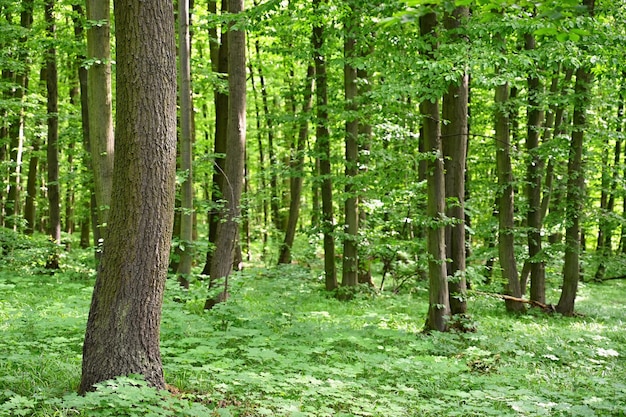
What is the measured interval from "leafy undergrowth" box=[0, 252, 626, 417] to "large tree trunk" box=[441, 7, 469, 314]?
0.88 meters

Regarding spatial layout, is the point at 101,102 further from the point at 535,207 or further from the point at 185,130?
the point at 535,207

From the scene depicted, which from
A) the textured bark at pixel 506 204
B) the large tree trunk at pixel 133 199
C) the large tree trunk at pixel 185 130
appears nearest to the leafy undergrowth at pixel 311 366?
the large tree trunk at pixel 133 199

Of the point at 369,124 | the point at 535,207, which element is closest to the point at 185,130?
the point at 369,124

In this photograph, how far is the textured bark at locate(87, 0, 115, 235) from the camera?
9.10 meters

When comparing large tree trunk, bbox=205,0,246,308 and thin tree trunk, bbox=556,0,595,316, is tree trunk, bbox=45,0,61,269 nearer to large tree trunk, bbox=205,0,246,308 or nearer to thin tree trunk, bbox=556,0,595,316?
large tree trunk, bbox=205,0,246,308

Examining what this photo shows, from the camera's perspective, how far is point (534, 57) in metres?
8.09

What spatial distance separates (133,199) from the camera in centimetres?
471

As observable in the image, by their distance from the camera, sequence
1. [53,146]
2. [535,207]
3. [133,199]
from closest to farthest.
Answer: [133,199] → [535,207] → [53,146]

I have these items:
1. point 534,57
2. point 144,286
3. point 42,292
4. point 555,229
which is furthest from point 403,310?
point 144,286

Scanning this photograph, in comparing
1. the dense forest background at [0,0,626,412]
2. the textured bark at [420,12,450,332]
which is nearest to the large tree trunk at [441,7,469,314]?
the dense forest background at [0,0,626,412]

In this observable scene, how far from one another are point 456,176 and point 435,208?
0.93 metres

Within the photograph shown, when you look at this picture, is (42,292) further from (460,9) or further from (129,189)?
(460,9)

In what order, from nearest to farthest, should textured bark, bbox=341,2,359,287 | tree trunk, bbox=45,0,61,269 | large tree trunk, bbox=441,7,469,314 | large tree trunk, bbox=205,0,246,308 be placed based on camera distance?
1. large tree trunk, bbox=205,0,246,308
2. large tree trunk, bbox=441,7,469,314
3. textured bark, bbox=341,2,359,287
4. tree trunk, bbox=45,0,61,269

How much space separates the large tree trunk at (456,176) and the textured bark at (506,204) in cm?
376
